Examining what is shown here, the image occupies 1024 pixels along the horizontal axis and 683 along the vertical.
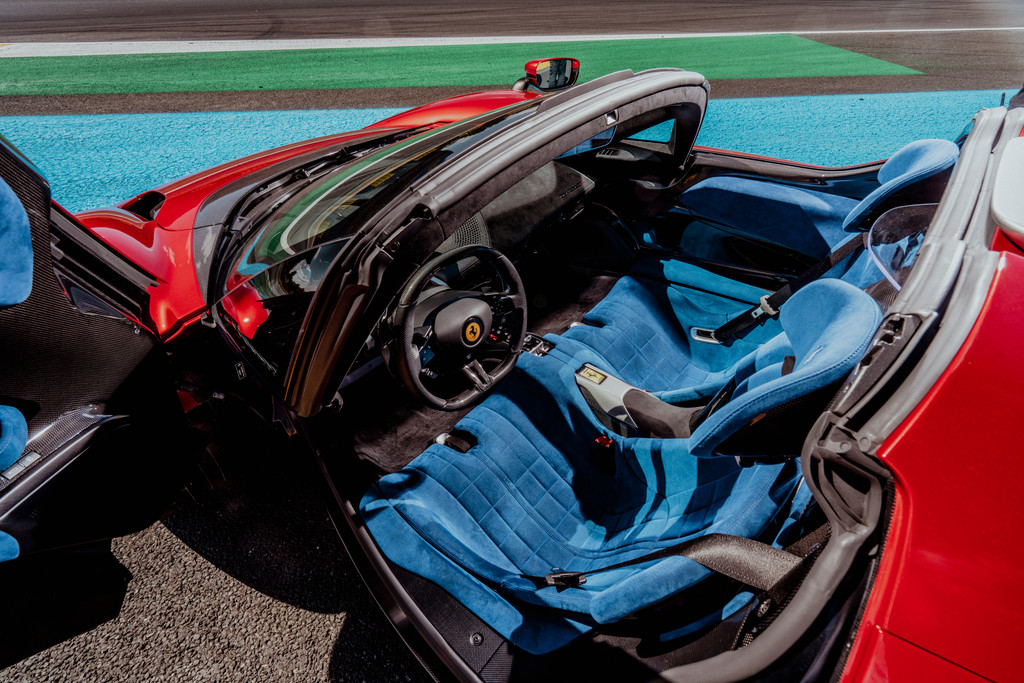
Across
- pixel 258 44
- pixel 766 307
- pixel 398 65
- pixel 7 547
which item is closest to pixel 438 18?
pixel 398 65

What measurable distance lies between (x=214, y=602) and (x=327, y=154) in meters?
1.85

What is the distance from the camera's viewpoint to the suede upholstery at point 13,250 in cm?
165

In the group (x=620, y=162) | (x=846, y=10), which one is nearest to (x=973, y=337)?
(x=620, y=162)

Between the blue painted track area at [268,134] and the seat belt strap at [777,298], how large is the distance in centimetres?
287

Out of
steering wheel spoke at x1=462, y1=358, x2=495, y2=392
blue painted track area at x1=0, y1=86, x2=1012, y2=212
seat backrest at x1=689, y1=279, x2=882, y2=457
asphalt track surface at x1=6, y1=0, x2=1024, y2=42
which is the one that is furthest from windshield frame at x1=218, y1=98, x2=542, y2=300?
asphalt track surface at x1=6, y1=0, x2=1024, y2=42

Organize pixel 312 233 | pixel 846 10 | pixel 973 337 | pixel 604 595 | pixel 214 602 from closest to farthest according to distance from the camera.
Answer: pixel 973 337
pixel 604 595
pixel 312 233
pixel 214 602
pixel 846 10

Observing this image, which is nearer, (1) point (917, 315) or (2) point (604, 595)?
(1) point (917, 315)

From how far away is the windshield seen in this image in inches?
67.6

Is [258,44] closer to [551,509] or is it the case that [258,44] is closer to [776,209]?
[776,209]

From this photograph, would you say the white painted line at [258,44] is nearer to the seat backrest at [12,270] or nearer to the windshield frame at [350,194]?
the windshield frame at [350,194]

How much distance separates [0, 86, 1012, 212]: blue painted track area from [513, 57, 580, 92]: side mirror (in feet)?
7.88

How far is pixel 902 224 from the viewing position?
186cm

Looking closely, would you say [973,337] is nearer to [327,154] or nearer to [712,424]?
[712,424]

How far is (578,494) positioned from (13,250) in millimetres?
1942
